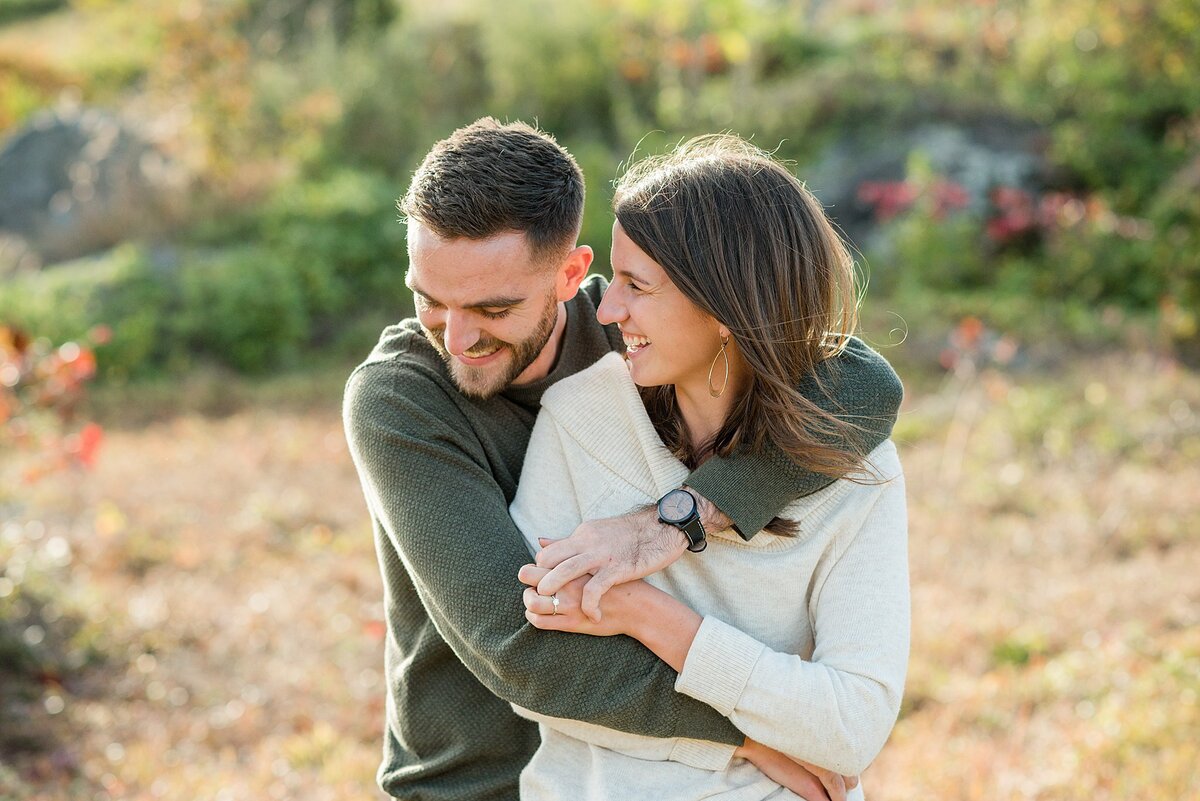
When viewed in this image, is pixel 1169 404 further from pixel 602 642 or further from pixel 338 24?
pixel 338 24

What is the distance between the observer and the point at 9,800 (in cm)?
353

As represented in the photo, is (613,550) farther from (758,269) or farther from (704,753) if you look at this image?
(758,269)

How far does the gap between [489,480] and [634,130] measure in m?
11.7

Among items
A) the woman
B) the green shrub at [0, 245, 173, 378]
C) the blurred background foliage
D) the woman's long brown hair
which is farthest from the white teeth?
the green shrub at [0, 245, 173, 378]

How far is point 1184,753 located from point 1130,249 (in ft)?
21.7

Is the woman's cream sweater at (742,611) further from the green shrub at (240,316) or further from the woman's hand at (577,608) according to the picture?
the green shrub at (240,316)

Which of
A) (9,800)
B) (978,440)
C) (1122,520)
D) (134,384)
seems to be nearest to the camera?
(9,800)

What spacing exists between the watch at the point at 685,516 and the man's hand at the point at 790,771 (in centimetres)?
38

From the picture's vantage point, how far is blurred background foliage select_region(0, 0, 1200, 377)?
958 centimetres

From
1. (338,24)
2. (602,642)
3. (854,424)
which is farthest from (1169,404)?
(338,24)

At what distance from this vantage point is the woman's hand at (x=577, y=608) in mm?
1989

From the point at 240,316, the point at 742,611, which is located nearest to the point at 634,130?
the point at 240,316

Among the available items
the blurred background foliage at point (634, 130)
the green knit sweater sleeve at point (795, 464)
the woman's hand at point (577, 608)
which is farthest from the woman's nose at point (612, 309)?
the blurred background foliage at point (634, 130)

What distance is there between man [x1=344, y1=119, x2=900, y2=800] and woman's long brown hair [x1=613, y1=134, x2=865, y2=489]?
0.25ft
